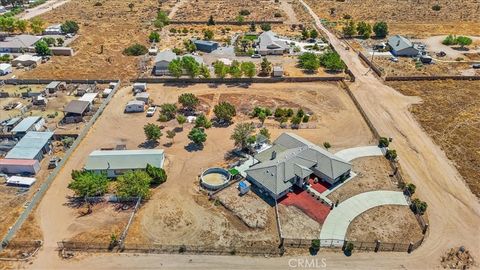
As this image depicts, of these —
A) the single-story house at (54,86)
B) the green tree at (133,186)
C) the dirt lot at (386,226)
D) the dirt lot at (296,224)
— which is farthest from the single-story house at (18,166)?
the dirt lot at (386,226)

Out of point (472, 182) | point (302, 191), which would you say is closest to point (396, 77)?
point (472, 182)

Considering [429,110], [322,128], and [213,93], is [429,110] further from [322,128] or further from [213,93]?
[213,93]

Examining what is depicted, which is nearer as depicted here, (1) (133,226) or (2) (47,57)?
(1) (133,226)

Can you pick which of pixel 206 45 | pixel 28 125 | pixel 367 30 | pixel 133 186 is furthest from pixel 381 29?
pixel 28 125

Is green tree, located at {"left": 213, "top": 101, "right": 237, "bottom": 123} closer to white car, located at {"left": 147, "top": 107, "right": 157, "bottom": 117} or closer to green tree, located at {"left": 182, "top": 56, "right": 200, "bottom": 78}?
white car, located at {"left": 147, "top": 107, "right": 157, "bottom": 117}

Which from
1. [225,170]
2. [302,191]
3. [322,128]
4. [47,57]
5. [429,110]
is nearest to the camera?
[302,191]

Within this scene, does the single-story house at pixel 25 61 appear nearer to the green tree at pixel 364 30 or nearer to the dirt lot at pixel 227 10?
the dirt lot at pixel 227 10

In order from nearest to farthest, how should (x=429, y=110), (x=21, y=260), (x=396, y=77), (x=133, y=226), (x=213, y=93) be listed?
(x=21, y=260) → (x=133, y=226) → (x=429, y=110) → (x=213, y=93) → (x=396, y=77)
